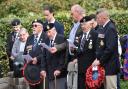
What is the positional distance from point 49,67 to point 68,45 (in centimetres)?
61

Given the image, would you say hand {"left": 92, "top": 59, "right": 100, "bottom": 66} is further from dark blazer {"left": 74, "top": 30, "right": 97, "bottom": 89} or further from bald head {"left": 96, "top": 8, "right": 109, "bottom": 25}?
bald head {"left": 96, "top": 8, "right": 109, "bottom": 25}

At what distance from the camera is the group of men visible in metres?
9.89

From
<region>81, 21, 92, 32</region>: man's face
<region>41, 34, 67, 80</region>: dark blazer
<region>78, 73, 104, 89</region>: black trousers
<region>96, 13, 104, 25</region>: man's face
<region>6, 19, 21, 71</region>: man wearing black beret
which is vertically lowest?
<region>78, 73, 104, 89</region>: black trousers

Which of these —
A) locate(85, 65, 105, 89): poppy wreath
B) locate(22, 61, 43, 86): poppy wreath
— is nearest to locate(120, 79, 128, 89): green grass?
locate(22, 61, 43, 86): poppy wreath

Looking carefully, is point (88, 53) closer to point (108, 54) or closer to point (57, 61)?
point (108, 54)

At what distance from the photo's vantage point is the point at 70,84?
1052 centimetres

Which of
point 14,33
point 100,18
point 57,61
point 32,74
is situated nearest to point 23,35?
point 14,33

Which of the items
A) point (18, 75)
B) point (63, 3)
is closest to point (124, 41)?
point (18, 75)

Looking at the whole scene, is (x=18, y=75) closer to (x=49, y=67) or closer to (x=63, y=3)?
(x=49, y=67)

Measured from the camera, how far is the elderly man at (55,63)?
34.3ft

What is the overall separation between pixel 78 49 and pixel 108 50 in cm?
68

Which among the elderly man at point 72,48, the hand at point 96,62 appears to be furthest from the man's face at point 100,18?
the hand at point 96,62

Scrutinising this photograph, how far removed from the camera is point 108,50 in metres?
9.80

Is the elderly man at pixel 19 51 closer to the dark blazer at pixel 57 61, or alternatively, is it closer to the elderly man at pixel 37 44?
the elderly man at pixel 37 44
